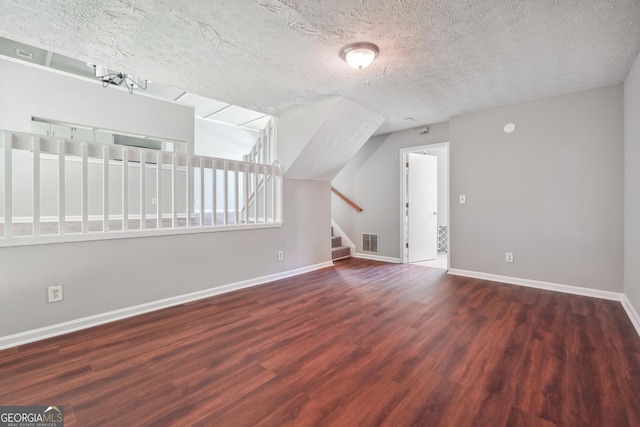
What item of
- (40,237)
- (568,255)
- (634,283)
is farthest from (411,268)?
(40,237)

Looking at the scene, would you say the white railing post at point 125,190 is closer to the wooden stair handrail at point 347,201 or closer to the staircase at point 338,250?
the staircase at point 338,250

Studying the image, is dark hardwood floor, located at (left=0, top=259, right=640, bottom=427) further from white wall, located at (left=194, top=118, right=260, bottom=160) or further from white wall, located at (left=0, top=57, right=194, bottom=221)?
white wall, located at (left=194, top=118, right=260, bottom=160)

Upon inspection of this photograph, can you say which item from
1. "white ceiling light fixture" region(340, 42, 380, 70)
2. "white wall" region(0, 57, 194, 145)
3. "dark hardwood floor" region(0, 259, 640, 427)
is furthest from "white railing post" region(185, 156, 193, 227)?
"white wall" region(0, 57, 194, 145)

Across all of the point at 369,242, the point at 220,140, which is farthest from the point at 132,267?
the point at 220,140

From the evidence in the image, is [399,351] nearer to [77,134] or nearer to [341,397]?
[341,397]

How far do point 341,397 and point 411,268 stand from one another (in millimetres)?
3302

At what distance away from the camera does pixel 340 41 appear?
212 centimetres

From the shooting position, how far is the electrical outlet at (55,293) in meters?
2.23

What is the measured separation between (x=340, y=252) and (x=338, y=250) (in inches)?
3.0

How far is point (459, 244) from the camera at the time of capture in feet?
13.4

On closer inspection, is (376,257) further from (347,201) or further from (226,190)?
(226,190)

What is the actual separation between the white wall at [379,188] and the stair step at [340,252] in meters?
0.22

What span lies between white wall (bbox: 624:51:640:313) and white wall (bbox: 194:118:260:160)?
6450mm

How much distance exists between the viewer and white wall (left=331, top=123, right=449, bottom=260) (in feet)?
16.1
